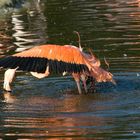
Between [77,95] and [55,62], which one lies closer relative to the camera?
[55,62]

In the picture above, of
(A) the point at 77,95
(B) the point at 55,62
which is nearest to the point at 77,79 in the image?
(A) the point at 77,95

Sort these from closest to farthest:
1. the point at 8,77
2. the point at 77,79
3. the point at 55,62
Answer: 1. the point at 55,62
2. the point at 77,79
3. the point at 8,77

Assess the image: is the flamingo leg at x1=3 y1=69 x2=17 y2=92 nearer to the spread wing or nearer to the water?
the water

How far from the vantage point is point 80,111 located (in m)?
12.1

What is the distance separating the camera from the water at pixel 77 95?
10836 millimetres

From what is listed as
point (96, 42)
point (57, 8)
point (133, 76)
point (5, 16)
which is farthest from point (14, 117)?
point (57, 8)

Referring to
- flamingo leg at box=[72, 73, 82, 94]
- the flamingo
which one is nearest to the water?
flamingo leg at box=[72, 73, 82, 94]

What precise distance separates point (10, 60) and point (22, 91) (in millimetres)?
1232

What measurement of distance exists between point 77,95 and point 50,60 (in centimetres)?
104

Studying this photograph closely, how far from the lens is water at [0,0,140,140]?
35.6 ft

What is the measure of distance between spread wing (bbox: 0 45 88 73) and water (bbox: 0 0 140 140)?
1.92ft

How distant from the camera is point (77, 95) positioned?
13.7 metres

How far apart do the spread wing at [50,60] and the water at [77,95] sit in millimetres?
586

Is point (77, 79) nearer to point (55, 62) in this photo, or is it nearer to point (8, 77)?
point (55, 62)
